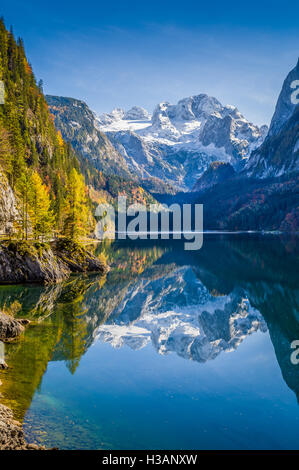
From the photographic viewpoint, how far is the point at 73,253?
2478 inches

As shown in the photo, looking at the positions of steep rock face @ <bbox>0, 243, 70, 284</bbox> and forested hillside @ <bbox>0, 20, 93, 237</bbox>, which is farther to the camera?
forested hillside @ <bbox>0, 20, 93, 237</bbox>

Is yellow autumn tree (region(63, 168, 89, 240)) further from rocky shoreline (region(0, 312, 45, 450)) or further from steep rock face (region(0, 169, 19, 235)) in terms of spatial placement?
rocky shoreline (region(0, 312, 45, 450))

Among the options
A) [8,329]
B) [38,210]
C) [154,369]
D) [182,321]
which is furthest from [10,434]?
[38,210]

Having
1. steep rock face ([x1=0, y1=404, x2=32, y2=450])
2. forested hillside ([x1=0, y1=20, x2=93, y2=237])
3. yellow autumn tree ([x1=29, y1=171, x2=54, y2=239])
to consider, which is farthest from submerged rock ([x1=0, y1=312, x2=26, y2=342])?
yellow autumn tree ([x1=29, y1=171, x2=54, y2=239])

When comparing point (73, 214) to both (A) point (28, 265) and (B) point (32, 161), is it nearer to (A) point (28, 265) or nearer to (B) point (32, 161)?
(A) point (28, 265)

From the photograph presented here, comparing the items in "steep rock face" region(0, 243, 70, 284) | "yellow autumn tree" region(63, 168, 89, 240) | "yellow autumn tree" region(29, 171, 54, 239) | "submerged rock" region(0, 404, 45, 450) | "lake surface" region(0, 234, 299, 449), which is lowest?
"submerged rock" region(0, 404, 45, 450)

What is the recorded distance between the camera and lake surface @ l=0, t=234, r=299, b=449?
14.6 meters

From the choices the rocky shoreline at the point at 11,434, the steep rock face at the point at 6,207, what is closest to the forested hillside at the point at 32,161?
the steep rock face at the point at 6,207

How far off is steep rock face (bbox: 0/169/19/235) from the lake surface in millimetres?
15662

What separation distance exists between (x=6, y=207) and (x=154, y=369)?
148 ft

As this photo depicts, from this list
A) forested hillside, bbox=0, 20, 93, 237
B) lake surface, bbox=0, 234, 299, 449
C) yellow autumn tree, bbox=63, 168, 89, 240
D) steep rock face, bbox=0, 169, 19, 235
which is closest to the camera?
lake surface, bbox=0, 234, 299, 449

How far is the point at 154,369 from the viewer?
22.2 m

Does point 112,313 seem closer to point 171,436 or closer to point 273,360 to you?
point 273,360
